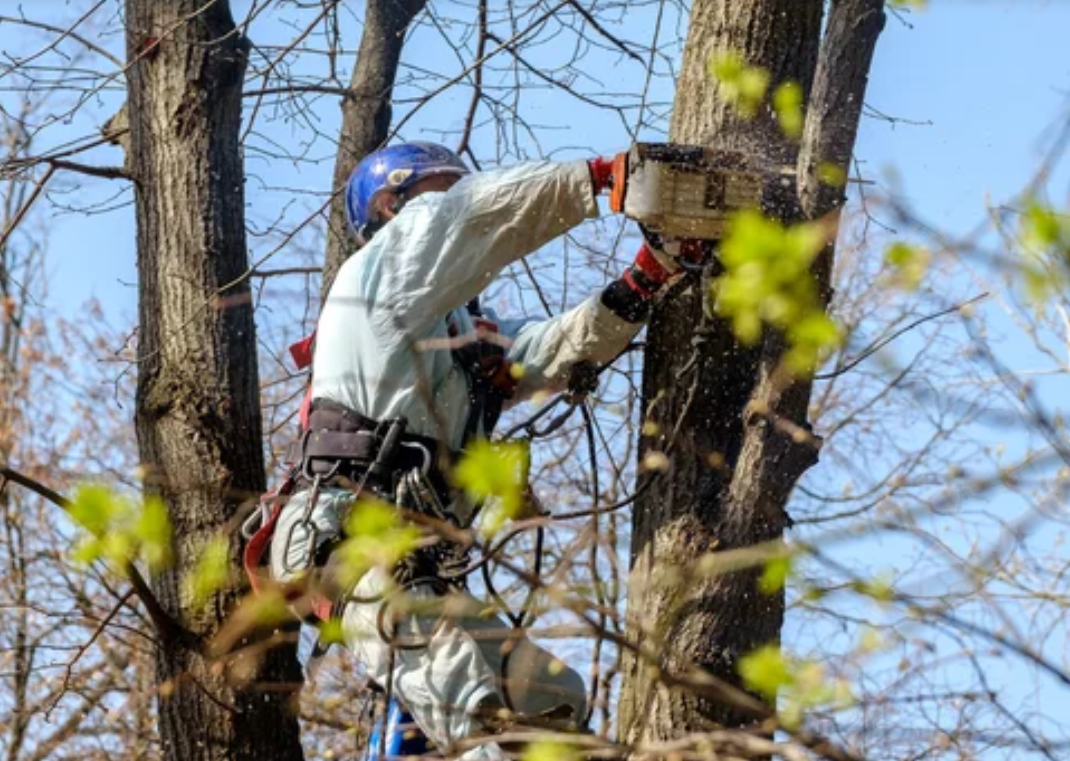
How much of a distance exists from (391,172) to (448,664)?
4.75ft

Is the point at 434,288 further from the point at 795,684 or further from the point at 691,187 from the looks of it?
the point at 795,684

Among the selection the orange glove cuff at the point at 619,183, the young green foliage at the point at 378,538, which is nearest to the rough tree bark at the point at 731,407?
the orange glove cuff at the point at 619,183

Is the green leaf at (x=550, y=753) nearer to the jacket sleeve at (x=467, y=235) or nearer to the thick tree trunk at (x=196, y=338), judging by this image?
the jacket sleeve at (x=467, y=235)

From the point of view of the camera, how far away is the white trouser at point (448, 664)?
3.83 m

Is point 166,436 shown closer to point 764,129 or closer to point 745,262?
point 764,129

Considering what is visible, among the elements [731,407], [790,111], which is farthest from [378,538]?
[790,111]

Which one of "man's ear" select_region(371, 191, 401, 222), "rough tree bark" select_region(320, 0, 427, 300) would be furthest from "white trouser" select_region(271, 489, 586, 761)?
"rough tree bark" select_region(320, 0, 427, 300)

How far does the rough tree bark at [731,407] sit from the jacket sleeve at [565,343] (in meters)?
0.32

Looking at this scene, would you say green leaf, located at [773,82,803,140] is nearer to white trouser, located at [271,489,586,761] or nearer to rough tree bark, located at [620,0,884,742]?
rough tree bark, located at [620,0,884,742]

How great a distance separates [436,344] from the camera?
12.7 feet

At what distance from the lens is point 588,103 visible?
588 cm

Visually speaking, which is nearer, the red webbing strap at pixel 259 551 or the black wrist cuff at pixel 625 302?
the black wrist cuff at pixel 625 302

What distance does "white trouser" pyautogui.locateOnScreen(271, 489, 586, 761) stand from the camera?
383 cm

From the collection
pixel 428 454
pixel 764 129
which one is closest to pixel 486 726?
pixel 428 454
